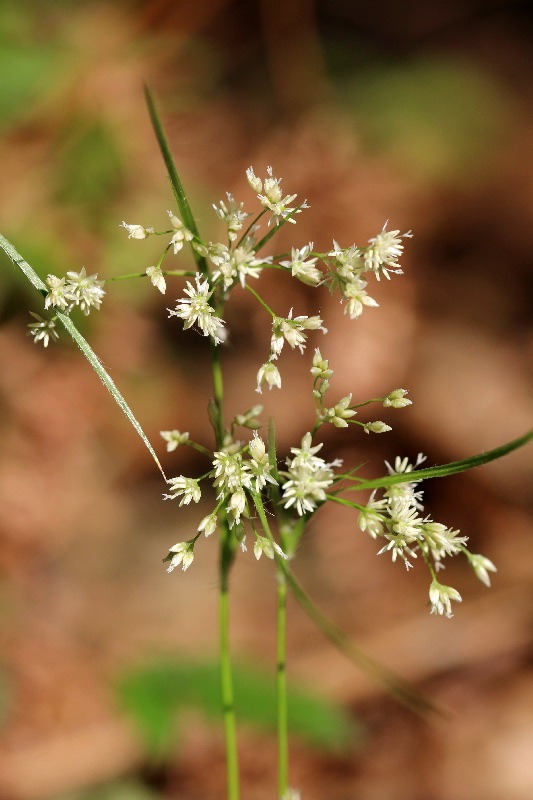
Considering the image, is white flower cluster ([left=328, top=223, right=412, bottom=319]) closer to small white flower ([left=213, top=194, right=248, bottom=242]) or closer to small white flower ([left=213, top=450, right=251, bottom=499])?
small white flower ([left=213, top=194, right=248, bottom=242])

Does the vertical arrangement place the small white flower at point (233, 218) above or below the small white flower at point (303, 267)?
above

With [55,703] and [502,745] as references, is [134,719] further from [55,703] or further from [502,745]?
[502,745]

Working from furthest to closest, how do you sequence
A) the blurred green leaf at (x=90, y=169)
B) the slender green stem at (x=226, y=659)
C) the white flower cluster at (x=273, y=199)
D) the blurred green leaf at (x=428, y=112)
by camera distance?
the blurred green leaf at (x=428, y=112), the blurred green leaf at (x=90, y=169), the slender green stem at (x=226, y=659), the white flower cluster at (x=273, y=199)

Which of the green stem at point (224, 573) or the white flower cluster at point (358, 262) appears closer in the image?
the white flower cluster at point (358, 262)

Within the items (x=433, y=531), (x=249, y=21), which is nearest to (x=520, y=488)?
(x=433, y=531)

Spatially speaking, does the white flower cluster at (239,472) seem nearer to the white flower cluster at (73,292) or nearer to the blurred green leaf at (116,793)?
the white flower cluster at (73,292)

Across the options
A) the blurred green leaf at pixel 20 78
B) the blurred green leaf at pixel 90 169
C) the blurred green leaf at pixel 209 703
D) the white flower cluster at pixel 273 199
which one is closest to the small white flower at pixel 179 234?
the white flower cluster at pixel 273 199

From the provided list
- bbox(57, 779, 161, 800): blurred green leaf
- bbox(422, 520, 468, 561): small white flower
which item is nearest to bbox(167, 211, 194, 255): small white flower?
bbox(422, 520, 468, 561): small white flower
